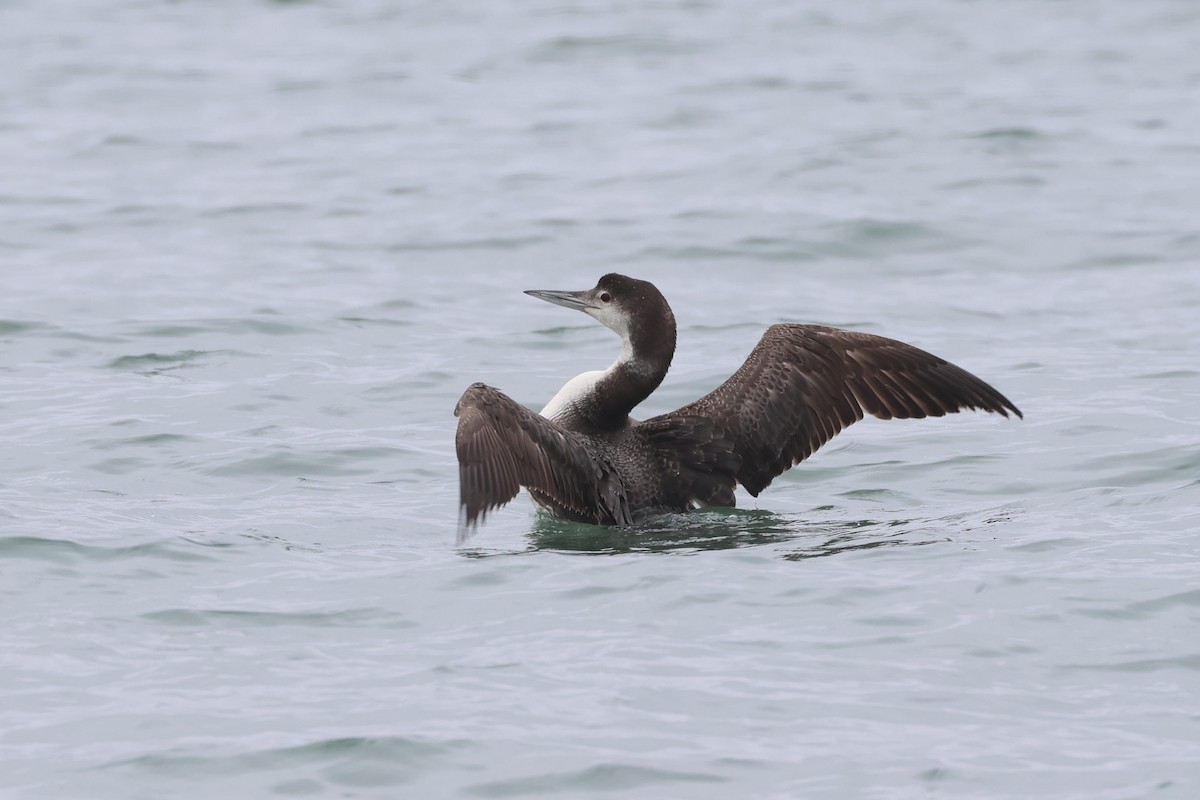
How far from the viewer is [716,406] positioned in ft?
23.6

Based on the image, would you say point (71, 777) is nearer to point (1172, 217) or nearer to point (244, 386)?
point (244, 386)

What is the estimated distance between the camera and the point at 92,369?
9.47 meters

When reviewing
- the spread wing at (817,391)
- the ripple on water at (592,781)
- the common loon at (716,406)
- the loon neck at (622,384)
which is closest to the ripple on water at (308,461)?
the common loon at (716,406)

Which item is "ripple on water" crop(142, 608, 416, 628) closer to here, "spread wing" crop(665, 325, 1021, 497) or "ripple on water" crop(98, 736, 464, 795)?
"ripple on water" crop(98, 736, 464, 795)

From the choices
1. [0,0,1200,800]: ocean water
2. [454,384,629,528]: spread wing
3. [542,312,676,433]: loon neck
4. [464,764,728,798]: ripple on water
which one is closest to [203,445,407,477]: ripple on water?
[0,0,1200,800]: ocean water

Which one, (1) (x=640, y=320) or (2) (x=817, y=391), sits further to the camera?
(2) (x=817, y=391)

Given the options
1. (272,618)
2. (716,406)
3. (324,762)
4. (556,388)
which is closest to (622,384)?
(716,406)

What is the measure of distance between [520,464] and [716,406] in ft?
3.80

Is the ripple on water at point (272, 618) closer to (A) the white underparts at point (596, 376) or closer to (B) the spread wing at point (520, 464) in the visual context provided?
(B) the spread wing at point (520, 464)

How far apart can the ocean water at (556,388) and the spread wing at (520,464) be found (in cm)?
15

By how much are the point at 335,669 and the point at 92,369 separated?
481cm

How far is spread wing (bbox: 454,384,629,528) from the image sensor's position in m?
5.99

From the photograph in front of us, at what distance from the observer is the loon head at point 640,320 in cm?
695

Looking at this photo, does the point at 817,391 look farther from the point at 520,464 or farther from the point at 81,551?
the point at 81,551
